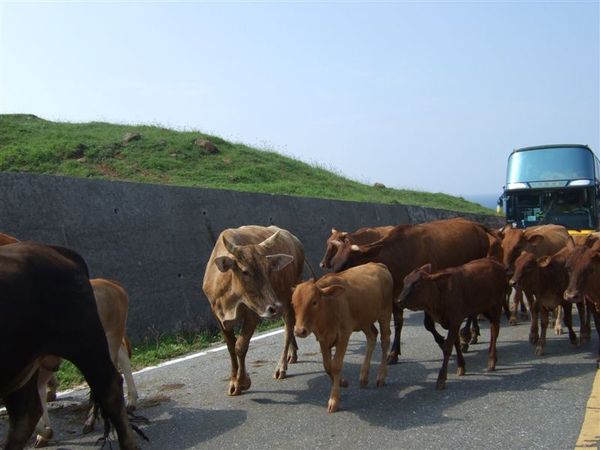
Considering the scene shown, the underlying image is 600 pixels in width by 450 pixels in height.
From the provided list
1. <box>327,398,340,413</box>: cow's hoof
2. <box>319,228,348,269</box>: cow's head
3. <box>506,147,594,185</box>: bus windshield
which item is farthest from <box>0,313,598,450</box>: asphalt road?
<box>506,147,594,185</box>: bus windshield

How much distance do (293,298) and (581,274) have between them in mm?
3539

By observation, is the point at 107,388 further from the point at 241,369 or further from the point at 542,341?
Result: the point at 542,341

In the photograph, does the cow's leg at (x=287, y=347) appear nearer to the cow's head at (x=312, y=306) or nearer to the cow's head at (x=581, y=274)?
the cow's head at (x=312, y=306)

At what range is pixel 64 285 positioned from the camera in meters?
5.04

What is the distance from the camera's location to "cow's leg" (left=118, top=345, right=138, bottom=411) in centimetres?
700

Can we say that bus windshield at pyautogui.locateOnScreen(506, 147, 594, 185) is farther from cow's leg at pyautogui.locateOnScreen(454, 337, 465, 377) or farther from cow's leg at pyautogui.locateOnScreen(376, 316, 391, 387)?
cow's leg at pyautogui.locateOnScreen(376, 316, 391, 387)

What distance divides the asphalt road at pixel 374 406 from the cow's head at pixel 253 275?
38.1 inches

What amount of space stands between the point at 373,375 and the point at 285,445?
2.50 m

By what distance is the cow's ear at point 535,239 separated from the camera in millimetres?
11344

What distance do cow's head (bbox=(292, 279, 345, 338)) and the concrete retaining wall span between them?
387 cm

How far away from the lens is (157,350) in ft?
31.9

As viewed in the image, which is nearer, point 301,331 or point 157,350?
point 301,331

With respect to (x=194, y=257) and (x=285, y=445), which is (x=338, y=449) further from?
(x=194, y=257)

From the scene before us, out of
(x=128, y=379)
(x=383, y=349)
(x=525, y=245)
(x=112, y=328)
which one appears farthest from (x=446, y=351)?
(x=525, y=245)
